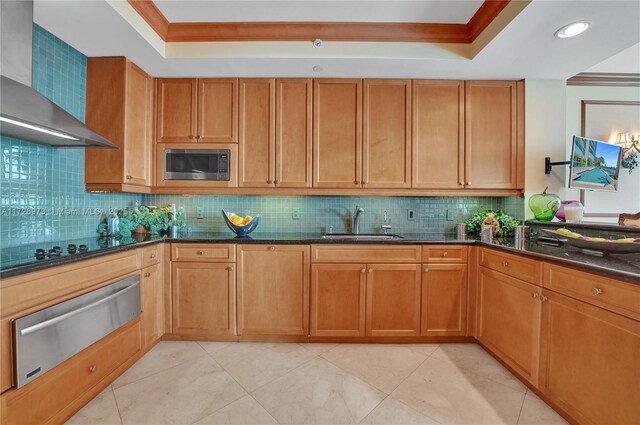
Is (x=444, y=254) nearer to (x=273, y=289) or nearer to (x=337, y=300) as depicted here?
(x=337, y=300)

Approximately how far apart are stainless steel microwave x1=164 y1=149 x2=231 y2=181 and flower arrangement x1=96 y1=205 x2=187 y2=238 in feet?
1.09

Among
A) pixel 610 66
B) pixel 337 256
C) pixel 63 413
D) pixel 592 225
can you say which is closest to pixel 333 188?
pixel 337 256

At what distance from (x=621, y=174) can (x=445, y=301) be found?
3.16 metres

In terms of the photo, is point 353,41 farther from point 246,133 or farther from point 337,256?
point 337,256

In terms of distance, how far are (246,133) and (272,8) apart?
3.26 feet

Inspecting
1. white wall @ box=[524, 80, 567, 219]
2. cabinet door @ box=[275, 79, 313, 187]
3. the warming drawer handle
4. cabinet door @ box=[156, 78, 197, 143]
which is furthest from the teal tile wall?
white wall @ box=[524, 80, 567, 219]

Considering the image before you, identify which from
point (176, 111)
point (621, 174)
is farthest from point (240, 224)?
point (621, 174)

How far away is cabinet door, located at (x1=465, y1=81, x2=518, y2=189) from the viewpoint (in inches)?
106

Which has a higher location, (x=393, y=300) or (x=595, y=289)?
(x=595, y=289)

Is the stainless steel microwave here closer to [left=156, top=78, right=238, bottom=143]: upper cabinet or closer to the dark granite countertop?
[left=156, top=78, right=238, bottom=143]: upper cabinet

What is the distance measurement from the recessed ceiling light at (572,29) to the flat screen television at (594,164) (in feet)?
2.68

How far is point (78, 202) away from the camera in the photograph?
2293mm

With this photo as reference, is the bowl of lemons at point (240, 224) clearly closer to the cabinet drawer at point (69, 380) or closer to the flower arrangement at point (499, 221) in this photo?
the cabinet drawer at point (69, 380)

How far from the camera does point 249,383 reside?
1879 mm
